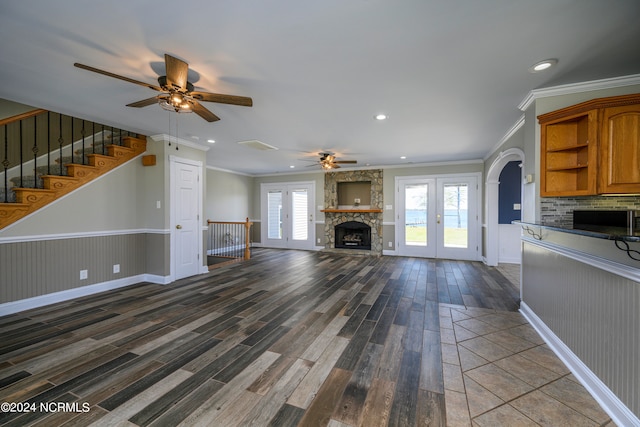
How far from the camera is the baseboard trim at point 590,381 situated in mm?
1475

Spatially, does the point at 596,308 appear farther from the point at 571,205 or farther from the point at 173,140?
the point at 173,140

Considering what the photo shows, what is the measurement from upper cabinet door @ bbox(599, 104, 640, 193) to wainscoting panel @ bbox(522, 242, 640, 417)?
0.79 meters

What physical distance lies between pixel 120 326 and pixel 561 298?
14.5 ft

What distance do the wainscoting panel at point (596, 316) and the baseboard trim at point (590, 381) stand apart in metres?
0.03

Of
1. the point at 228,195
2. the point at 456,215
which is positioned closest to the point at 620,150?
the point at 456,215

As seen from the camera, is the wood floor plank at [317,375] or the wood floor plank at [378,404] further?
the wood floor plank at [317,375]

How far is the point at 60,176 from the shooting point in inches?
136

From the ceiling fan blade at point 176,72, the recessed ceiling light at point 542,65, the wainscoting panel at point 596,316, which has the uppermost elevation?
the recessed ceiling light at point 542,65

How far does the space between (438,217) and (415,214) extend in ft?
1.88

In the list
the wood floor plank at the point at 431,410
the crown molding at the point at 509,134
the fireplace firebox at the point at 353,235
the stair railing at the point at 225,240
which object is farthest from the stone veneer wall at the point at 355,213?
the wood floor plank at the point at 431,410

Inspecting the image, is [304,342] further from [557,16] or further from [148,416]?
[557,16]

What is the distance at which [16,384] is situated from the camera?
180cm

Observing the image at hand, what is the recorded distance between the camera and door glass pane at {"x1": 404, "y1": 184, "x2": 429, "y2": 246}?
6652 millimetres

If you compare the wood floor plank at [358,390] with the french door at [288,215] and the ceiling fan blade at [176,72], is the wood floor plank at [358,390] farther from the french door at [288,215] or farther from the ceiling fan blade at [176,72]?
the french door at [288,215]
